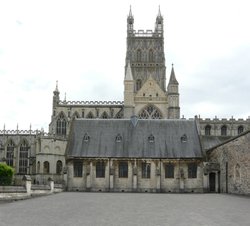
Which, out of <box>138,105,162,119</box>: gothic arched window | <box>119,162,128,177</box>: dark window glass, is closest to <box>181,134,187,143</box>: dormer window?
<box>119,162,128,177</box>: dark window glass

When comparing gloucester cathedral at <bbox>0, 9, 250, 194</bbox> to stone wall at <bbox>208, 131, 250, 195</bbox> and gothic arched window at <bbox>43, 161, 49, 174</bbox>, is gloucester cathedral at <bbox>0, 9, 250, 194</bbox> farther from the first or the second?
gothic arched window at <bbox>43, 161, 49, 174</bbox>

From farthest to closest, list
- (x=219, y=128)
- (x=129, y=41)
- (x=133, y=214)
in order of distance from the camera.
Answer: (x=129, y=41) → (x=219, y=128) → (x=133, y=214)

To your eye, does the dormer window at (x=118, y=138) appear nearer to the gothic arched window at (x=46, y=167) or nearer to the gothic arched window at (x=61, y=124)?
the gothic arched window at (x=46, y=167)

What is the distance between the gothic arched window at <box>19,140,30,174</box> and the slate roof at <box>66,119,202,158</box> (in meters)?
30.0

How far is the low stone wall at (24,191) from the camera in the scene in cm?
3441

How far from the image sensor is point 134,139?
53.6 meters

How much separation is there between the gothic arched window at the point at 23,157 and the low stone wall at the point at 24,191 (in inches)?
1500

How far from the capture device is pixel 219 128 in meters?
88.2

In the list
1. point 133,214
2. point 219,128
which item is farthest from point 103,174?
point 219,128

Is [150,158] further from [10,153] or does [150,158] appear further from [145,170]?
[10,153]

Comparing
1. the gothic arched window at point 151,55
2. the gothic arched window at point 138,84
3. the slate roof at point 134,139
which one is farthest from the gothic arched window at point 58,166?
the gothic arched window at point 151,55

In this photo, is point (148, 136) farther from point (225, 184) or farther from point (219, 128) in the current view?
point (219, 128)

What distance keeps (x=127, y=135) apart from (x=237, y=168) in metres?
16.9

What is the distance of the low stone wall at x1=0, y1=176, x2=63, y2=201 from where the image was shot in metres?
34.4
